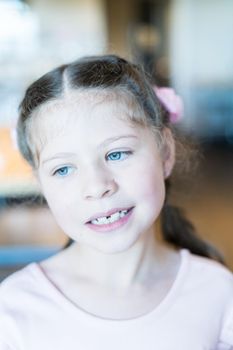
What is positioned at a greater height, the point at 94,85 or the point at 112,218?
the point at 94,85

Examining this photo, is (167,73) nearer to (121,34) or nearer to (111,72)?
(121,34)

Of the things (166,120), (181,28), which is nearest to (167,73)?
→ (181,28)

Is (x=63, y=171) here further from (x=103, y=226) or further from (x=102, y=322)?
(x=102, y=322)

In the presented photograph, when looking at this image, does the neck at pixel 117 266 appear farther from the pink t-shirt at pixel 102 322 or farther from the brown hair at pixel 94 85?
the brown hair at pixel 94 85

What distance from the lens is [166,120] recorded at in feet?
2.77

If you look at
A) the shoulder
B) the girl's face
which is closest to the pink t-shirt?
the shoulder

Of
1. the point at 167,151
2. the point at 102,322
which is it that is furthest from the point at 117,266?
the point at 167,151

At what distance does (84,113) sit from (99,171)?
88mm

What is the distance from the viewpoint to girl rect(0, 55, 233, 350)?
2.29ft

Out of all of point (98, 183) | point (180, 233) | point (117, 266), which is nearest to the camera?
point (98, 183)

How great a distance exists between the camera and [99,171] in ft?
2.25

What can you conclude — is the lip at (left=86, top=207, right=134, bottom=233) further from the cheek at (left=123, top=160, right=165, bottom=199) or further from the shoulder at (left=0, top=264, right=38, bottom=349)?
the shoulder at (left=0, top=264, right=38, bottom=349)

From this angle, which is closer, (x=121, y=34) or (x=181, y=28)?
(x=121, y=34)

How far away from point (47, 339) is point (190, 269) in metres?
0.27
